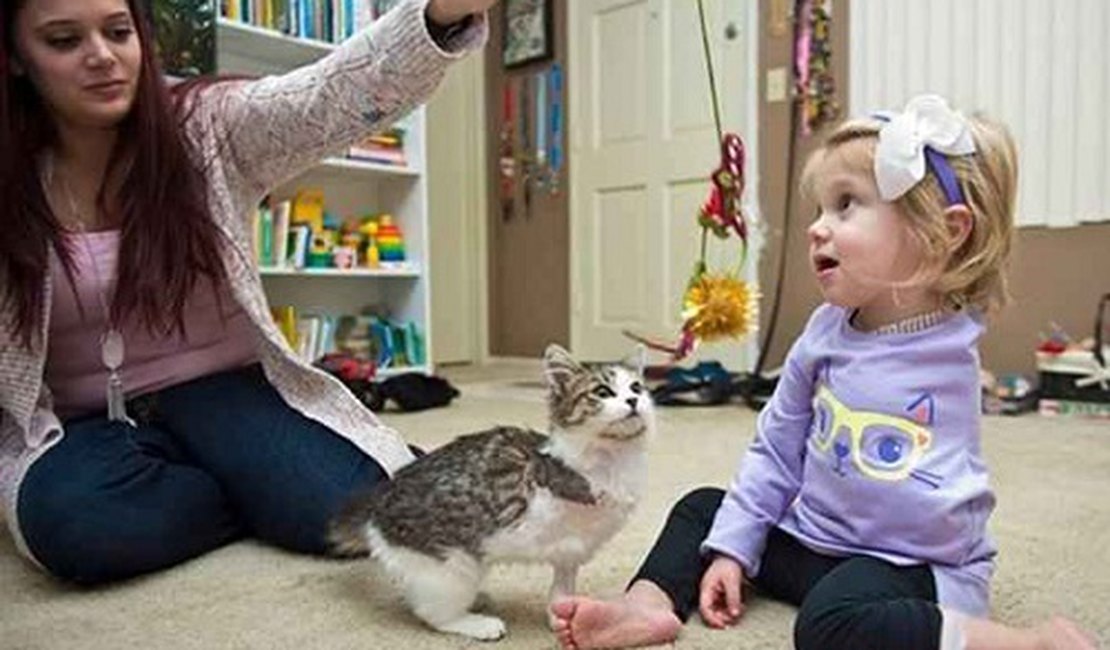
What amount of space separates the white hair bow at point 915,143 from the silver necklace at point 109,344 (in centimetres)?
89

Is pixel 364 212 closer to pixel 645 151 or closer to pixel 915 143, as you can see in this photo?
pixel 645 151

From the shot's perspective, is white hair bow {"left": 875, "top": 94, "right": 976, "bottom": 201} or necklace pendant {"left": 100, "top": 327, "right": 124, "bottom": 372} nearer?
white hair bow {"left": 875, "top": 94, "right": 976, "bottom": 201}

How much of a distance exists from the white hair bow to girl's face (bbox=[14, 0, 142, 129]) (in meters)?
0.82

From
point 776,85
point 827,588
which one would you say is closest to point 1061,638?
point 827,588

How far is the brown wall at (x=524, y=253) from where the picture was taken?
403 centimetres

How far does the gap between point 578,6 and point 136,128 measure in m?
2.93

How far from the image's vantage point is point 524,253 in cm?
421

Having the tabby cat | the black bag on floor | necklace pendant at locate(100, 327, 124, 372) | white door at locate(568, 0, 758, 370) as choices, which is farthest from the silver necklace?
white door at locate(568, 0, 758, 370)

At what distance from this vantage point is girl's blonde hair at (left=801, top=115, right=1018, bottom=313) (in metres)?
0.79

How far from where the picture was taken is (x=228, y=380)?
4.11ft

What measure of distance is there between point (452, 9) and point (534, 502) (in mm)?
479

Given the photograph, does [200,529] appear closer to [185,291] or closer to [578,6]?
[185,291]

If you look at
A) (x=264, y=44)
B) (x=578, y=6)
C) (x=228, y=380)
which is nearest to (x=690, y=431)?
(x=228, y=380)

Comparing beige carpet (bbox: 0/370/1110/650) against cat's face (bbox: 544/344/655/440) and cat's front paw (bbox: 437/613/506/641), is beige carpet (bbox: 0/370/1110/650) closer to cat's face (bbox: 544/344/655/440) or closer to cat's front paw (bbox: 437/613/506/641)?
cat's front paw (bbox: 437/613/506/641)
